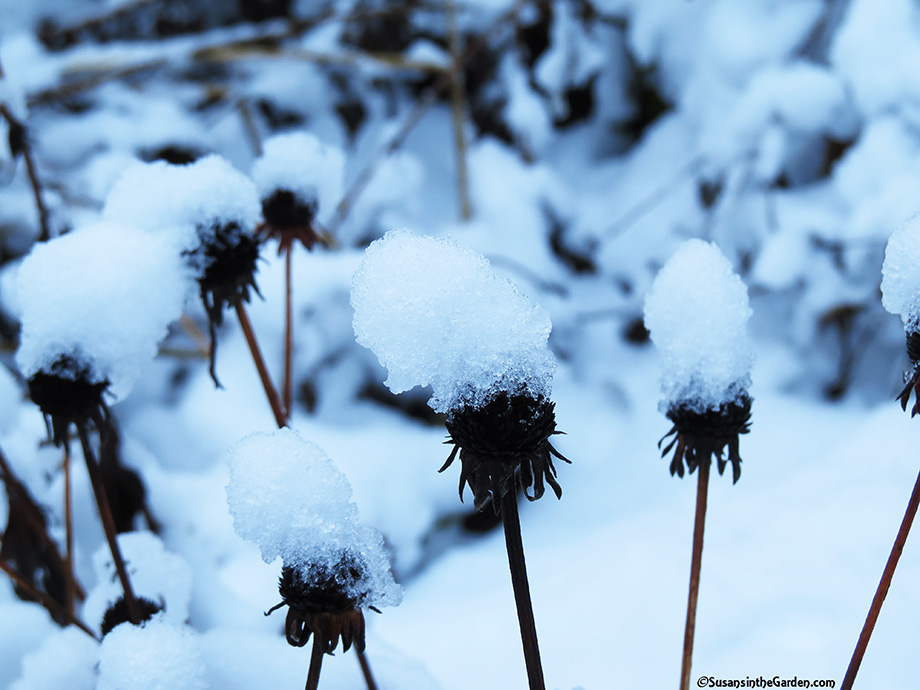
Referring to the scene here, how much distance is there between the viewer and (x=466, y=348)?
0.41 metres

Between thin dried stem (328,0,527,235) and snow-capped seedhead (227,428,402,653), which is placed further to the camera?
thin dried stem (328,0,527,235)

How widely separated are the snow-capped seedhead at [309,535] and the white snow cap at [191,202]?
0.25m

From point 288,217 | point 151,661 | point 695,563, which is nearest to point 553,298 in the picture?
point 288,217

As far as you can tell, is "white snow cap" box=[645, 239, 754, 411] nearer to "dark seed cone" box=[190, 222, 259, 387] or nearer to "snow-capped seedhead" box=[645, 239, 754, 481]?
"snow-capped seedhead" box=[645, 239, 754, 481]

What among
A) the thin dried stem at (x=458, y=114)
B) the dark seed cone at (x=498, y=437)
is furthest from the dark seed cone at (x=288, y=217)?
the thin dried stem at (x=458, y=114)

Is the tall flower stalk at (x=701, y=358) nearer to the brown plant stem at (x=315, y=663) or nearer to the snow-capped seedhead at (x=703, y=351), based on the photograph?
the snow-capped seedhead at (x=703, y=351)

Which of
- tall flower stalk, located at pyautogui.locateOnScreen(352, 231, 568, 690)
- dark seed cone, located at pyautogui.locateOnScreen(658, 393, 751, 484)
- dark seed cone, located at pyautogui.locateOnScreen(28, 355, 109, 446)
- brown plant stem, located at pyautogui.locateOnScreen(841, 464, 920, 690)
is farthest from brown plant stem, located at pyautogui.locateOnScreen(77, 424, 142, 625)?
brown plant stem, located at pyautogui.locateOnScreen(841, 464, 920, 690)

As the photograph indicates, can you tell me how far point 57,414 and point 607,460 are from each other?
3.70 feet

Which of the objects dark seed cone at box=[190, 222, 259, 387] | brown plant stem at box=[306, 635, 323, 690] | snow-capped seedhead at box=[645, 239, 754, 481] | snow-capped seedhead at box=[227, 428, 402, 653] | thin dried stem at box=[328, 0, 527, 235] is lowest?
brown plant stem at box=[306, 635, 323, 690]

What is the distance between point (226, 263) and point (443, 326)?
330mm

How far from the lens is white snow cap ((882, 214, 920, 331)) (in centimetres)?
46

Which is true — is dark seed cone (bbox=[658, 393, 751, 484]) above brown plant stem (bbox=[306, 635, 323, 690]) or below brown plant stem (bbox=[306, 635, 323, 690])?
above

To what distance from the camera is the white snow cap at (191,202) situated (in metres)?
→ 0.66

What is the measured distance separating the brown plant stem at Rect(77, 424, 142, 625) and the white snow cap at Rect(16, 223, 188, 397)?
5 cm
